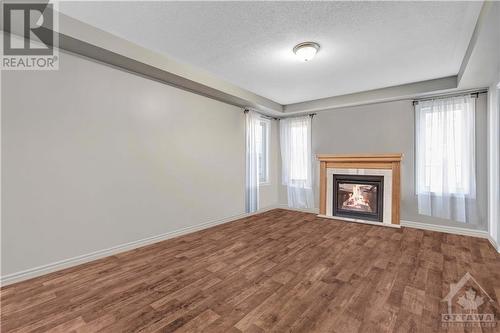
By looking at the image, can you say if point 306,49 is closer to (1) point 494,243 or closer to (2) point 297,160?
(2) point 297,160

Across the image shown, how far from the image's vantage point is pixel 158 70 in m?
2.97

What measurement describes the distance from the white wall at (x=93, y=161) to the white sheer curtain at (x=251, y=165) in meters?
1.06

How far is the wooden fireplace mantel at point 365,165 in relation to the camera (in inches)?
165

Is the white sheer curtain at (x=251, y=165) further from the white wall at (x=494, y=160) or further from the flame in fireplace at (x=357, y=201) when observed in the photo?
the white wall at (x=494, y=160)

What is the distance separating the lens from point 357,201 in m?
4.68

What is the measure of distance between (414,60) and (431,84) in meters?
1.05

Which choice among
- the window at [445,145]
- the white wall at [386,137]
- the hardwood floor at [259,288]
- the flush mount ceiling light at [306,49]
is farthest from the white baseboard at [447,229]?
the flush mount ceiling light at [306,49]

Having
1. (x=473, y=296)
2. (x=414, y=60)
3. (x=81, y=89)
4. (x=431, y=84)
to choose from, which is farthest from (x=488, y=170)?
(x=81, y=89)

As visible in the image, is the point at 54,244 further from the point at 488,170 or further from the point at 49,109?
the point at 488,170

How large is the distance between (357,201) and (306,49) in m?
3.33
